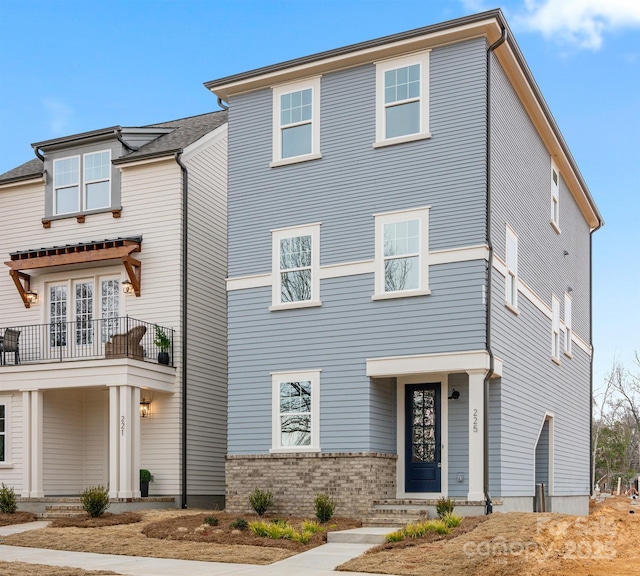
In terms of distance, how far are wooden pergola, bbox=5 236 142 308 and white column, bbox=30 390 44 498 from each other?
3267 millimetres

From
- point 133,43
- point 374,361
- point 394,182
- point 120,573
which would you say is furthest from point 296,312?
point 133,43

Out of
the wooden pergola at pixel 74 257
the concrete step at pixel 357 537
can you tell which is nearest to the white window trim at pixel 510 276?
the concrete step at pixel 357 537

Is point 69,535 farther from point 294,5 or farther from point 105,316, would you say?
point 294,5

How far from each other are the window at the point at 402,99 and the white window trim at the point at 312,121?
143cm

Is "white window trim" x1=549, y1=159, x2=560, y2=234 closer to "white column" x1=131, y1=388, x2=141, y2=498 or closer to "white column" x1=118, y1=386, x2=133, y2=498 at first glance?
"white column" x1=131, y1=388, x2=141, y2=498

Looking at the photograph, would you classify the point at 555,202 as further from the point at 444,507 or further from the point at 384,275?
the point at 444,507

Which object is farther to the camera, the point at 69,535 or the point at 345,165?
the point at 345,165

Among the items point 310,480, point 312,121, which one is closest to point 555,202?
point 312,121

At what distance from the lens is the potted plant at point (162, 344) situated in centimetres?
2109

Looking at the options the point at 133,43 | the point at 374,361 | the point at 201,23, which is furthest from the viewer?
the point at 133,43

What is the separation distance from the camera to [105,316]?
73.5 ft

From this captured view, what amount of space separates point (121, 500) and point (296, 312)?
18.7 ft

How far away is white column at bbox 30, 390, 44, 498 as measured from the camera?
20.6 m

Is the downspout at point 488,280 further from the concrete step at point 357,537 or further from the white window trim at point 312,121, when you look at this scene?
the white window trim at point 312,121
